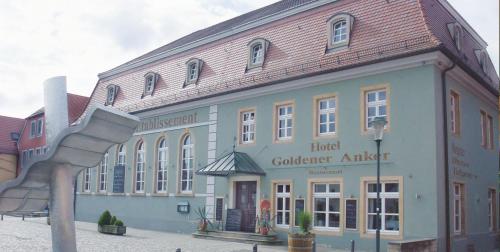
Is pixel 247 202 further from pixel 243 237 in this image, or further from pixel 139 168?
pixel 139 168

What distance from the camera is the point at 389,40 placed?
18188 mm

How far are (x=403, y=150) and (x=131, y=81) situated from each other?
58.7 ft

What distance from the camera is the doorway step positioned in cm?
1986

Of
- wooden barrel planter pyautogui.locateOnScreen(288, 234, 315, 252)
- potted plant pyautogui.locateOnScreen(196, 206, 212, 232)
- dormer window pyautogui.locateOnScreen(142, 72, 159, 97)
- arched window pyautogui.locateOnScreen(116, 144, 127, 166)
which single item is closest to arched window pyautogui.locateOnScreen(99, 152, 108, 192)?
arched window pyautogui.locateOnScreen(116, 144, 127, 166)

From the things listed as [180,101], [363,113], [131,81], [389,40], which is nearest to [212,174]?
[180,101]

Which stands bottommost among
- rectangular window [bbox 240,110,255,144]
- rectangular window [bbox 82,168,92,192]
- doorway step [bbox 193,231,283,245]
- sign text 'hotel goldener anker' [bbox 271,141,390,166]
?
doorway step [bbox 193,231,283,245]

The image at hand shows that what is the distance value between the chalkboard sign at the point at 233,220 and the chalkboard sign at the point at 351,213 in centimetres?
499

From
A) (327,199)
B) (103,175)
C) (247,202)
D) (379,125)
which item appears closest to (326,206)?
(327,199)

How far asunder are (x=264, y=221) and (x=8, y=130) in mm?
35215

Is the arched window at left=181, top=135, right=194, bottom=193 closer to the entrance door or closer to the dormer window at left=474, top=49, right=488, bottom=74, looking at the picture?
the entrance door

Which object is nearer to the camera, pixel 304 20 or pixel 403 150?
pixel 403 150

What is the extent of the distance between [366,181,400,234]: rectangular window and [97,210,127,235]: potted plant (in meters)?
10.2

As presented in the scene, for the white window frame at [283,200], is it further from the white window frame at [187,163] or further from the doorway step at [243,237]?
the white window frame at [187,163]

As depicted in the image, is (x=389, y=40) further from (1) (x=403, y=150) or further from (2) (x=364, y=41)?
(1) (x=403, y=150)
